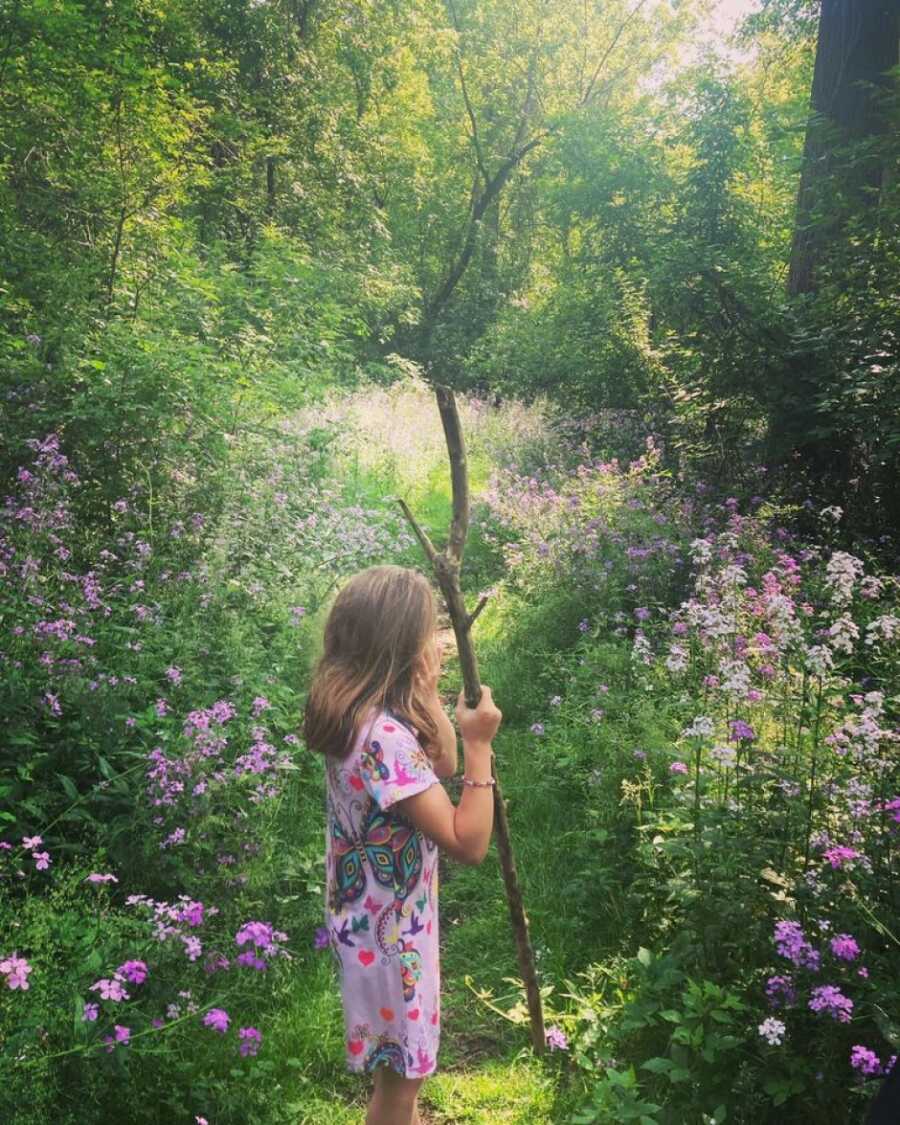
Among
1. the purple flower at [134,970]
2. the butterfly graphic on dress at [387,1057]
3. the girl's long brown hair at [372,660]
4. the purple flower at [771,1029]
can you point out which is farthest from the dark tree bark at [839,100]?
the purple flower at [134,970]

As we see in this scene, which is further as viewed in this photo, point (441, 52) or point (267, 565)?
point (441, 52)

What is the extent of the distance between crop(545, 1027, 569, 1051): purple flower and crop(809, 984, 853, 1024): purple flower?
3.33ft

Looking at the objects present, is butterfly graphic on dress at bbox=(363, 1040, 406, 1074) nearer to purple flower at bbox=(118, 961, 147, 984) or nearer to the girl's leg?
the girl's leg

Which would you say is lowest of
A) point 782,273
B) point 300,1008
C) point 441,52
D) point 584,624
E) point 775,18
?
point 300,1008

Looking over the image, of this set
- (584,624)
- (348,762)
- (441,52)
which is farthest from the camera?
(441,52)

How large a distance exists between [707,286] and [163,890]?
287 inches

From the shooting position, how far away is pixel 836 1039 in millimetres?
2328

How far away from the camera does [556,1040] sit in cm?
287

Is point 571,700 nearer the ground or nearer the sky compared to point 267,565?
nearer the ground

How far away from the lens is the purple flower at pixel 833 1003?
2158 millimetres

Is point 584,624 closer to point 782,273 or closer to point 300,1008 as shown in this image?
point 300,1008

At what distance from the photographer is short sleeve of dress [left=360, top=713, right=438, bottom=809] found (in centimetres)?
195

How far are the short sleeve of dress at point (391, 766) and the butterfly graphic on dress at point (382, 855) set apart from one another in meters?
0.11

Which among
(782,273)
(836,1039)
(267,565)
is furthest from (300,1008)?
(782,273)
